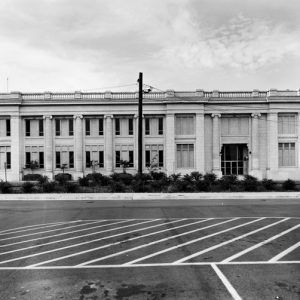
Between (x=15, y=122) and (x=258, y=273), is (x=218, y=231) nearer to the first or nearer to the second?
(x=258, y=273)

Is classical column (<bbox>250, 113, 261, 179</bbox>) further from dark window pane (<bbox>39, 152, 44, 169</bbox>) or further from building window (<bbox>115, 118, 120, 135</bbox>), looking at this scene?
dark window pane (<bbox>39, 152, 44, 169</bbox>)

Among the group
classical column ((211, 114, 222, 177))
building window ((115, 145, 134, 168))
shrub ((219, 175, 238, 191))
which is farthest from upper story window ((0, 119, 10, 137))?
shrub ((219, 175, 238, 191))

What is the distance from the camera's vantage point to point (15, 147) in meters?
44.8

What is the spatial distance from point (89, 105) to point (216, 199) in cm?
2637

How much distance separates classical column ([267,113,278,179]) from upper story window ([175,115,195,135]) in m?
9.14

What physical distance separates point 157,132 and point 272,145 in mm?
13861

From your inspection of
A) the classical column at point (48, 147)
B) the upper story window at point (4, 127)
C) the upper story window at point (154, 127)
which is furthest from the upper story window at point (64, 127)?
the upper story window at point (154, 127)

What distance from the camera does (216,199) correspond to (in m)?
22.8

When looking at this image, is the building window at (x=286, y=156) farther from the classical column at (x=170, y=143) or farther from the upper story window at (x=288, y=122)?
the classical column at (x=170, y=143)

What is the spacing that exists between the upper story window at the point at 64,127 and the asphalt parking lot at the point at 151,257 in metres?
31.5

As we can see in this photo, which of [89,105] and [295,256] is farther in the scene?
[89,105]

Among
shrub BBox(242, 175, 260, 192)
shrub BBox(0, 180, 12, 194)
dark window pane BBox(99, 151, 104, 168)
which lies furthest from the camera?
dark window pane BBox(99, 151, 104, 168)

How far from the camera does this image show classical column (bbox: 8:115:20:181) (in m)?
44.6

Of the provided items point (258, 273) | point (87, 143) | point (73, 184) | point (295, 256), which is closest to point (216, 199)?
point (73, 184)
